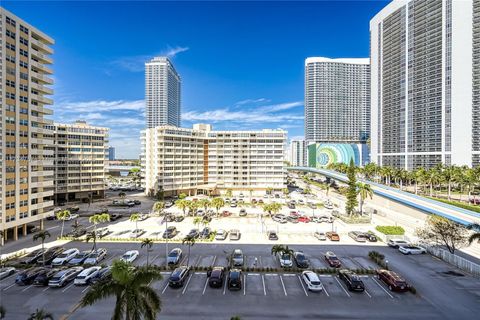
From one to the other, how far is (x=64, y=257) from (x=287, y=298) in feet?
105

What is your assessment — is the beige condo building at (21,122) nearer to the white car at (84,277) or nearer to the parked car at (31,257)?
the parked car at (31,257)

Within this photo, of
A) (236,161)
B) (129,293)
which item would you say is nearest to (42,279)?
(129,293)

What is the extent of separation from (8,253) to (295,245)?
4620 centimetres

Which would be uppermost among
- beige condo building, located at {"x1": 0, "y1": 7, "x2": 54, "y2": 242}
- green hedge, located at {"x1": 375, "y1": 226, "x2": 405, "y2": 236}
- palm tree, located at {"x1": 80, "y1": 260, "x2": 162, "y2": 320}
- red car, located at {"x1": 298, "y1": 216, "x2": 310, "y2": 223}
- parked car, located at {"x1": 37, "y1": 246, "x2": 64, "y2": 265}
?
beige condo building, located at {"x1": 0, "y1": 7, "x2": 54, "y2": 242}

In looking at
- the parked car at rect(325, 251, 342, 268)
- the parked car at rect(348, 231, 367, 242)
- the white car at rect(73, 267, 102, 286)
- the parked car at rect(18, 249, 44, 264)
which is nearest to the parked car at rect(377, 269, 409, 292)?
the parked car at rect(325, 251, 342, 268)

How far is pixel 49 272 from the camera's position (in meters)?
32.1

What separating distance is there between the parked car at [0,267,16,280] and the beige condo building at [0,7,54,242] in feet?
47.3

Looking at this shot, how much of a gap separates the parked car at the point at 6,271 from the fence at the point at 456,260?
58488 millimetres

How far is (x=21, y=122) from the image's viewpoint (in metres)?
48.3

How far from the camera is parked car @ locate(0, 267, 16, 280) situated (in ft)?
108

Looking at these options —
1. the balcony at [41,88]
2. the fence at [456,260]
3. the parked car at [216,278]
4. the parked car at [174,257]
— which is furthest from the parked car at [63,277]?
the fence at [456,260]

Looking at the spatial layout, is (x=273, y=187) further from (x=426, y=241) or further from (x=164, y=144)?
(x=426, y=241)

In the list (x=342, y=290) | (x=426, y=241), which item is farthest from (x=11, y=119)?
(x=426, y=241)

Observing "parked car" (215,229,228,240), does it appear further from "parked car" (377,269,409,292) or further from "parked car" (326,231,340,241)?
"parked car" (377,269,409,292)
